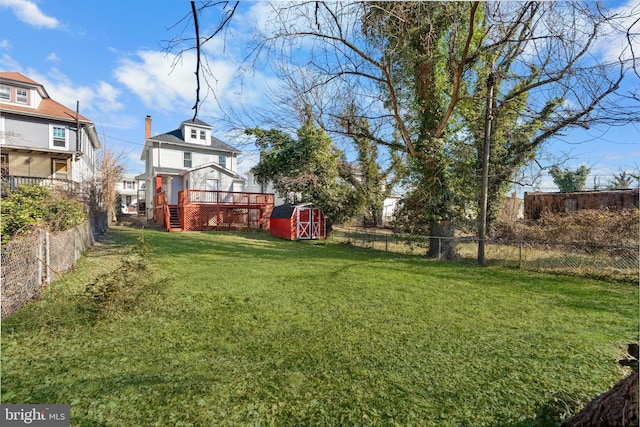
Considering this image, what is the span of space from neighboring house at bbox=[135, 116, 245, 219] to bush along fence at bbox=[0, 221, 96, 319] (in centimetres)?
1665

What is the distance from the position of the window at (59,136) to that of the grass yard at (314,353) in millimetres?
17354

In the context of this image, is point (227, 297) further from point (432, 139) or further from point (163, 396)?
point (432, 139)

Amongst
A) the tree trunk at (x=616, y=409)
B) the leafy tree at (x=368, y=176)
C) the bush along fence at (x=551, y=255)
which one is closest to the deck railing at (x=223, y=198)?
the leafy tree at (x=368, y=176)

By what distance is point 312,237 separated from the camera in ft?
54.3

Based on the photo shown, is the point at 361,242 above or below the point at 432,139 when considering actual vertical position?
below

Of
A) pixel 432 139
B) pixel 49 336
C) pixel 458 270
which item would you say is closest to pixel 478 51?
pixel 432 139

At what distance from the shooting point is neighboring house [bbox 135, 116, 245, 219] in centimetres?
2238

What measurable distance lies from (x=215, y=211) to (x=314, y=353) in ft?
57.4

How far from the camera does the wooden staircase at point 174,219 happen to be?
1846 centimetres

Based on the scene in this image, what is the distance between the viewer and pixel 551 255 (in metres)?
8.66

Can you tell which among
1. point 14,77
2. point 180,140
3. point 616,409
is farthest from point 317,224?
point 14,77

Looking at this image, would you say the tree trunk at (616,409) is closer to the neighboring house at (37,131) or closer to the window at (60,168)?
the neighboring house at (37,131)

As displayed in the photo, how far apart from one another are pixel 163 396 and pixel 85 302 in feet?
9.08

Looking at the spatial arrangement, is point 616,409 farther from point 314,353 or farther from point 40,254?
point 40,254
